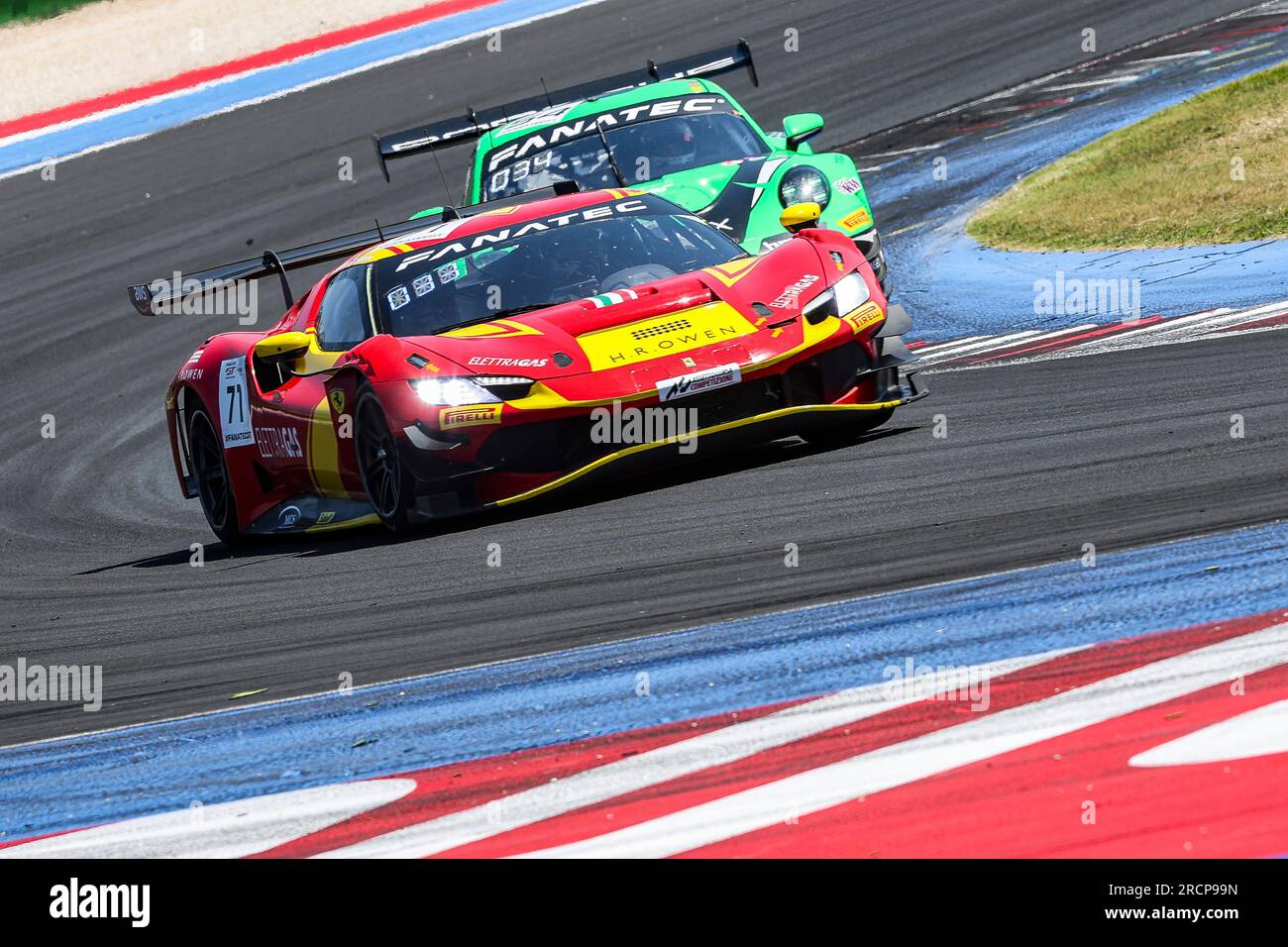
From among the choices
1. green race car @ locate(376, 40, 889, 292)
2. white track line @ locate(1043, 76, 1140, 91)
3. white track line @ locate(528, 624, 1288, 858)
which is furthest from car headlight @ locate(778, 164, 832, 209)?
white track line @ locate(1043, 76, 1140, 91)

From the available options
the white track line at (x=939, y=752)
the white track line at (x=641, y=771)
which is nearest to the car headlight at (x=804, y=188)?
the white track line at (x=641, y=771)

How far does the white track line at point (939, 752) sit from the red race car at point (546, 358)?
328cm

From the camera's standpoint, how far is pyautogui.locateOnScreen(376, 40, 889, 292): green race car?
1043cm

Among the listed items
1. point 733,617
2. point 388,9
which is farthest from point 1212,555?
point 388,9

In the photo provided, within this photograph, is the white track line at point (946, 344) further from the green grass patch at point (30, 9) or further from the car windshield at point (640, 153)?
the green grass patch at point (30, 9)

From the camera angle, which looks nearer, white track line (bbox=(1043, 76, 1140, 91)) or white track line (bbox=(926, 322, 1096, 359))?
white track line (bbox=(926, 322, 1096, 359))

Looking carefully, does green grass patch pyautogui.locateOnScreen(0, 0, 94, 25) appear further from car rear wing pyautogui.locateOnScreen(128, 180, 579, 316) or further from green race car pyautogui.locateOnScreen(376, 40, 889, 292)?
car rear wing pyautogui.locateOnScreen(128, 180, 579, 316)

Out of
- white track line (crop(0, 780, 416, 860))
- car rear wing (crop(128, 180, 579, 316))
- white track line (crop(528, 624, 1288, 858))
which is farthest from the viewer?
car rear wing (crop(128, 180, 579, 316))

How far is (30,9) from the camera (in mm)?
26156

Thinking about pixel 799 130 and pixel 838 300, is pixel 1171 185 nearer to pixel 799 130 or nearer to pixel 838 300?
pixel 799 130

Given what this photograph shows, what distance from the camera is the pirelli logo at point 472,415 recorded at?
7012mm

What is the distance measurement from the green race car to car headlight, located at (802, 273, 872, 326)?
2.79 meters

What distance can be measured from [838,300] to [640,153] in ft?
15.2
